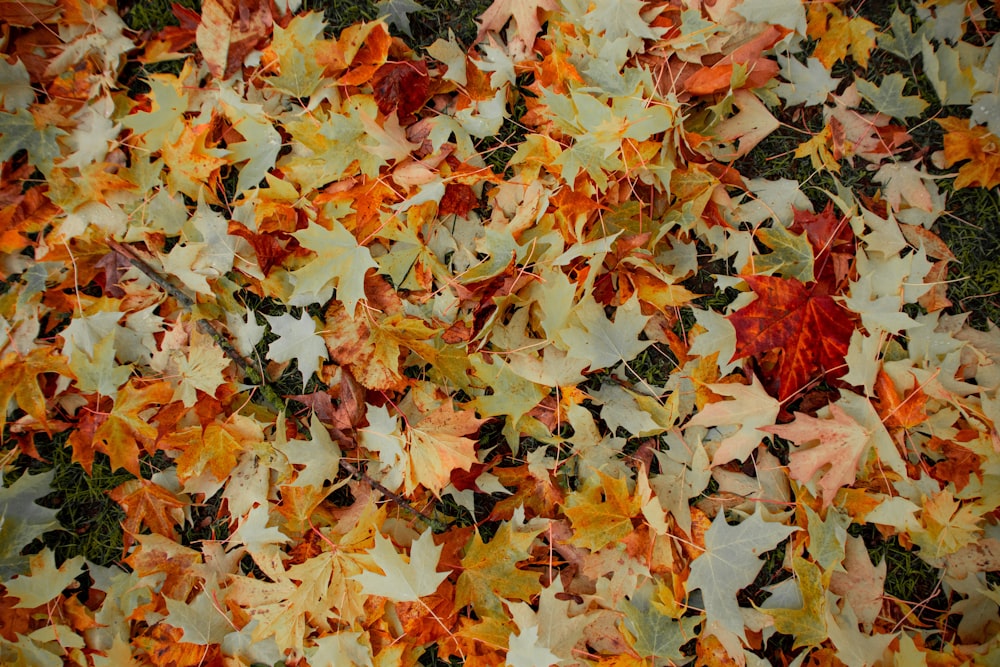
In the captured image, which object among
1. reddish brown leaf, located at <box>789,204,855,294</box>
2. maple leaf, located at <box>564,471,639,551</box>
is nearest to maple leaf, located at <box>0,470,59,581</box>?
Answer: maple leaf, located at <box>564,471,639,551</box>

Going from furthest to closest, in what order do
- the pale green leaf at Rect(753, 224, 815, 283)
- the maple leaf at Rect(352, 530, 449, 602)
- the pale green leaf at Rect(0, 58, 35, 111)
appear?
the pale green leaf at Rect(0, 58, 35, 111)
the pale green leaf at Rect(753, 224, 815, 283)
the maple leaf at Rect(352, 530, 449, 602)

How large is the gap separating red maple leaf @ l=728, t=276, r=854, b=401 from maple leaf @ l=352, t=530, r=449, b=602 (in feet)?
2.91

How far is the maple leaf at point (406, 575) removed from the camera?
1.42m

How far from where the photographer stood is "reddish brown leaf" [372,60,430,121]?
5.35 feet

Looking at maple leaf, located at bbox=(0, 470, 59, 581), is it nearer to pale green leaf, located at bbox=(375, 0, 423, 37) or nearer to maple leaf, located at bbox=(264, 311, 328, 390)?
maple leaf, located at bbox=(264, 311, 328, 390)

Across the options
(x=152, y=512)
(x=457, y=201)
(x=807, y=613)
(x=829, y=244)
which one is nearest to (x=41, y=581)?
(x=152, y=512)

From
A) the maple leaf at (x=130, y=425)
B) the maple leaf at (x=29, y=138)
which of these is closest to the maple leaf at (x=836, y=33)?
the maple leaf at (x=130, y=425)

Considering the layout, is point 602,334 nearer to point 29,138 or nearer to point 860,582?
point 860,582

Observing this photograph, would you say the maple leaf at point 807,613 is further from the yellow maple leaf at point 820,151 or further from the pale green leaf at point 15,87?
the pale green leaf at point 15,87

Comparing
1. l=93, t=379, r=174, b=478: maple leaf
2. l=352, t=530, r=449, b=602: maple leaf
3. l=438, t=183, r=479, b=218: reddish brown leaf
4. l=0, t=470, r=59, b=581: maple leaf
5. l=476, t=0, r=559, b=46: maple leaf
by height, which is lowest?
l=352, t=530, r=449, b=602: maple leaf

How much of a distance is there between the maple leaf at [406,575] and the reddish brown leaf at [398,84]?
1.12m

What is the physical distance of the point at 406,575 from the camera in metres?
1.42

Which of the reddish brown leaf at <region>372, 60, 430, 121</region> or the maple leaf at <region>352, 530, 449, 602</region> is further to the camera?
the reddish brown leaf at <region>372, 60, 430, 121</region>

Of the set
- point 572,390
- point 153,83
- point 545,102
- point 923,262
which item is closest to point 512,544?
point 572,390
